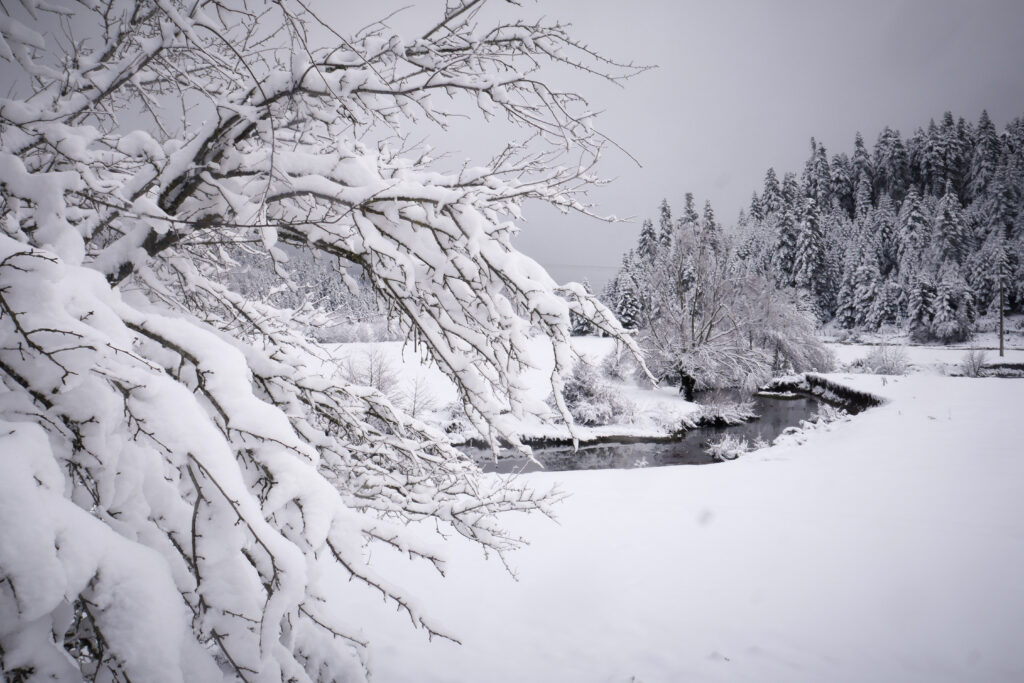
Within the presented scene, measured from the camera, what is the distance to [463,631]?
3.95 m

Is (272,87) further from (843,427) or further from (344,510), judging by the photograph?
(843,427)

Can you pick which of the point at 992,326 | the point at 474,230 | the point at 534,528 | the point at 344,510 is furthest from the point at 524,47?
the point at 992,326

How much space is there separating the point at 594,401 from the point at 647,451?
152 inches

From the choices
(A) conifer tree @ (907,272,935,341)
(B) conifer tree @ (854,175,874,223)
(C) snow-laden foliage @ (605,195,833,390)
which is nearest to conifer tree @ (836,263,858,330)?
(A) conifer tree @ (907,272,935,341)

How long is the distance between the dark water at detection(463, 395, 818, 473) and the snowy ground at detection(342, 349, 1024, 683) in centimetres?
530

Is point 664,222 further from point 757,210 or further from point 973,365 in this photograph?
point 973,365

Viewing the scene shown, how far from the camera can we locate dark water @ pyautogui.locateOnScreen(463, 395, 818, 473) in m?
13.0

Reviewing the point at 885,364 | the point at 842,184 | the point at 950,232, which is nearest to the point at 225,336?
the point at 885,364

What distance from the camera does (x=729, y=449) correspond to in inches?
525

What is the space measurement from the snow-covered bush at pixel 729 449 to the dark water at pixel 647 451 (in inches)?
8.3

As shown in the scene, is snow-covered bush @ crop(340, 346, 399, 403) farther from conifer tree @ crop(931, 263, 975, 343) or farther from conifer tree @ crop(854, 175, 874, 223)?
conifer tree @ crop(854, 175, 874, 223)

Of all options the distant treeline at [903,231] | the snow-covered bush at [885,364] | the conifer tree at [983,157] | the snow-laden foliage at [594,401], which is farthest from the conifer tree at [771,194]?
the snow-laden foliage at [594,401]

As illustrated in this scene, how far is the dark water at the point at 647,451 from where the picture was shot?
42.7 ft

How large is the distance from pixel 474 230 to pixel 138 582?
4.82ft
